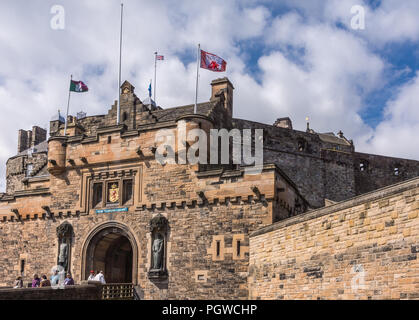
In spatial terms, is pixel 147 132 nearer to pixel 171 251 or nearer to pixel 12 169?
pixel 171 251

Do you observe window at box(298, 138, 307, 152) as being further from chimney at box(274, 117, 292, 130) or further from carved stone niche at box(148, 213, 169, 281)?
carved stone niche at box(148, 213, 169, 281)

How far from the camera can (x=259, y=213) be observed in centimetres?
2117

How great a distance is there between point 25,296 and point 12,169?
124 feet

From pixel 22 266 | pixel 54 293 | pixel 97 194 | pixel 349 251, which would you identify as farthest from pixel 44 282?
pixel 349 251

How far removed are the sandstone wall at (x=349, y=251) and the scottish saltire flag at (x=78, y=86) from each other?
15301 millimetres

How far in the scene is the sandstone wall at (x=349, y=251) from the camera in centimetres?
1285

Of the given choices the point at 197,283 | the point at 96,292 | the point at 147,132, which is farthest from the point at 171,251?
the point at 147,132

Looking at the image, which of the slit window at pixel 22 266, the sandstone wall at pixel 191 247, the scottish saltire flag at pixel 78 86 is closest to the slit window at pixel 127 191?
the sandstone wall at pixel 191 247

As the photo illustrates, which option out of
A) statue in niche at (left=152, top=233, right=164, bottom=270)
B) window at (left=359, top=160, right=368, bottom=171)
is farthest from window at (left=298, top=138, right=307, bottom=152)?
statue in niche at (left=152, top=233, right=164, bottom=270)

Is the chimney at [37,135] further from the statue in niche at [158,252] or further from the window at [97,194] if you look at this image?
the statue in niche at [158,252]

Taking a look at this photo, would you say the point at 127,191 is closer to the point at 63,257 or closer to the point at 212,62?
the point at 63,257

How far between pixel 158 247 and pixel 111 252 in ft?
12.8

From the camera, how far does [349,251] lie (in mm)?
14758

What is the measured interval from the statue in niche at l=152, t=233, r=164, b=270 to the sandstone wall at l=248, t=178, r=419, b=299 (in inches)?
178
